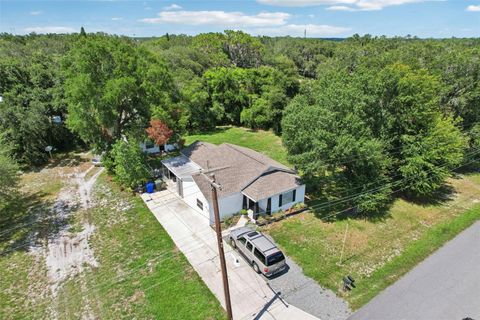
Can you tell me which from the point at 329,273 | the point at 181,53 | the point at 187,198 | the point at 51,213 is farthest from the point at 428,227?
the point at 181,53

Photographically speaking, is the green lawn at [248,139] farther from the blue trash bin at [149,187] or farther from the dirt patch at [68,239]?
the dirt patch at [68,239]

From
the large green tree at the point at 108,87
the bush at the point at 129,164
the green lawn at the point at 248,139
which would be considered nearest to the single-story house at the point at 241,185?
the bush at the point at 129,164

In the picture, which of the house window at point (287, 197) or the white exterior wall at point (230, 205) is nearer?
the white exterior wall at point (230, 205)

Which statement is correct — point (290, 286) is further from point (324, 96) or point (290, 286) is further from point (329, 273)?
point (324, 96)

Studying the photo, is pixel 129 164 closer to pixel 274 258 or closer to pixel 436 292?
pixel 274 258

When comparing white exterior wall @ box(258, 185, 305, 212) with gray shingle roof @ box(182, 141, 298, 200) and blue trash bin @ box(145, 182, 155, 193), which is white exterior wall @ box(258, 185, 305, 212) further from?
blue trash bin @ box(145, 182, 155, 193)

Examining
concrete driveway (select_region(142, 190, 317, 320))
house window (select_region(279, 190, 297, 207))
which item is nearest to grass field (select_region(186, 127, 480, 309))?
house window (select_region(279, 190, 297, 207))
